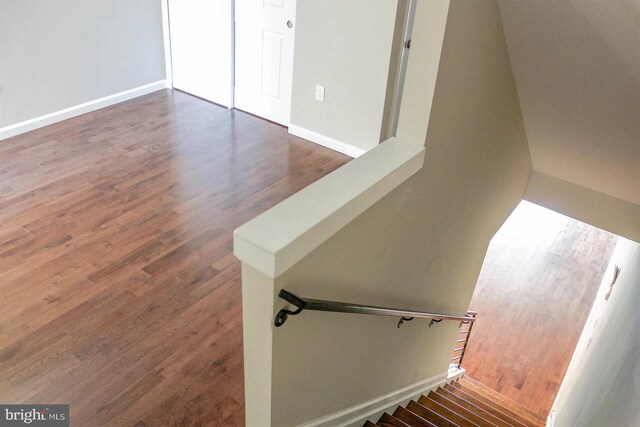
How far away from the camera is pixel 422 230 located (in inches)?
101

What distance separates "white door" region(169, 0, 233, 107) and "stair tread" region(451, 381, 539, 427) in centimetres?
332

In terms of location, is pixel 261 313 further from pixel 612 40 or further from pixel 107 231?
pixel 107 231

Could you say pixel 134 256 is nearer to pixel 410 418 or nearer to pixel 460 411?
pixel 410 418

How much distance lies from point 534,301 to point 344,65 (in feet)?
10.9

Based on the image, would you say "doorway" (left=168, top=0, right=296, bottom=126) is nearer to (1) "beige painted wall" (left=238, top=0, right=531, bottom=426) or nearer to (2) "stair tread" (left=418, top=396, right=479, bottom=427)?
(1) "beige painted wall" (left=238, top=0, right=531, bottom=426)

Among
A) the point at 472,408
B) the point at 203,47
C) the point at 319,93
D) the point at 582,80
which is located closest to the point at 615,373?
the point at 472,408

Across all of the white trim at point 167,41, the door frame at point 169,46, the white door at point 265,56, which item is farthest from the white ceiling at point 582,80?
the white trim at point 167,41

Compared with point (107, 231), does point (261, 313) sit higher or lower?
higher

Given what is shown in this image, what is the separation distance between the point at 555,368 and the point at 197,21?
4.72 metres

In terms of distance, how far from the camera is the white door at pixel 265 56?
4676 mm

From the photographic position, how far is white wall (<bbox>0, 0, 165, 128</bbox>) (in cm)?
438

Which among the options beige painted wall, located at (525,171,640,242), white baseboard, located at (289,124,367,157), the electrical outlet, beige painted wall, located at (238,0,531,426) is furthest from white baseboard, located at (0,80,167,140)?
beige painted wall, located at (525,171,640,242)

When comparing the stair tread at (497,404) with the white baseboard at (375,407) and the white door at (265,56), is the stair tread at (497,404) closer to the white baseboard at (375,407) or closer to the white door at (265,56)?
the white baseboard at (375,407)

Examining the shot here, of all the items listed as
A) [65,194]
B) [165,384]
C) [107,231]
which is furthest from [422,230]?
[65,194]
